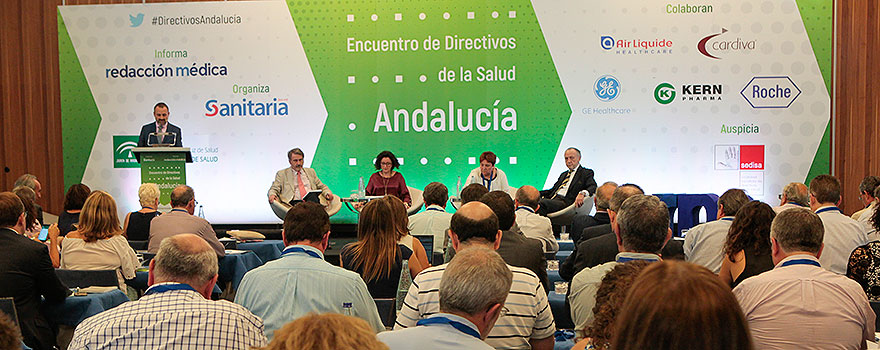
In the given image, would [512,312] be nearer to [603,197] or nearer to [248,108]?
[603,197]

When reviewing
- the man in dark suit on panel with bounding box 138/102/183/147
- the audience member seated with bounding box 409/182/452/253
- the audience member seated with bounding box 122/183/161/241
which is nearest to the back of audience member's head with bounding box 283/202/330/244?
the audience member seated with bounding box 409/182/452/253

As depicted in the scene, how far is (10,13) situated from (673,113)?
383 inches

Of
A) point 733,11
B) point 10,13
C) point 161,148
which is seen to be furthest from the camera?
point 10,13

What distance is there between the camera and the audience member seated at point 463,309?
80.8 inches

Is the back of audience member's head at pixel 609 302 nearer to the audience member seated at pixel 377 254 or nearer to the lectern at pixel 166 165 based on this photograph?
the audience member seated at pixel 377 254

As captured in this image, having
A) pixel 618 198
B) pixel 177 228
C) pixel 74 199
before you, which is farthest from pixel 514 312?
pixel 74 199

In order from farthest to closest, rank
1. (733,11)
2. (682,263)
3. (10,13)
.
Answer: (10,13), (733,11), (682,263)

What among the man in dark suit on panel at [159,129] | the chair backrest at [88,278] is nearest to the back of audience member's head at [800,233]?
the chair backrest at [88,278]

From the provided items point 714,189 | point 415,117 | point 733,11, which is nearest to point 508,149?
point 415,117

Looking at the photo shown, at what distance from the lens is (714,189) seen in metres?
10.2

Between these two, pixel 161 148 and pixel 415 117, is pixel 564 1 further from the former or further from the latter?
pixel 161 148

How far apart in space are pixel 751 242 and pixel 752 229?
7 centimetres

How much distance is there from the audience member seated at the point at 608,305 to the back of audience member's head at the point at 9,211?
319cm

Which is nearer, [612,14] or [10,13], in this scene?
[612,14]
